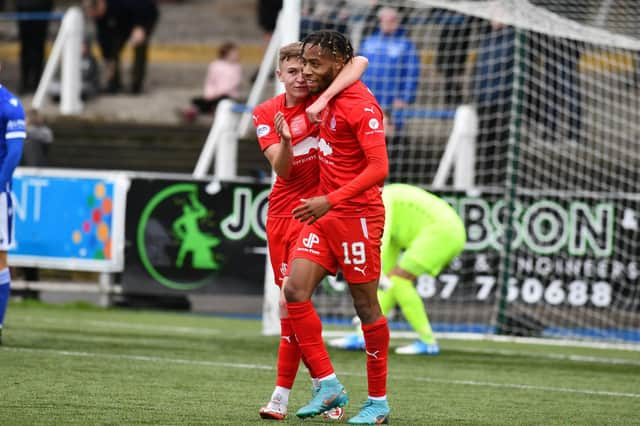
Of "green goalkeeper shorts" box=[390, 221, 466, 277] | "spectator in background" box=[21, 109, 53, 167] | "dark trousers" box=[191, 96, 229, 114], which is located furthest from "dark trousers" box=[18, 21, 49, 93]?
"green goalkeeper shorts" box=[390, 221, 466, 277]

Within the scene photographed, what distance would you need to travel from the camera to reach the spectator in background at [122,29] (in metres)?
21.5

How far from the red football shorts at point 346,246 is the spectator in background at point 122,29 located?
48.4ft

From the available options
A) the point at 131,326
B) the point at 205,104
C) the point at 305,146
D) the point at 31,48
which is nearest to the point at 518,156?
the point at 131,326

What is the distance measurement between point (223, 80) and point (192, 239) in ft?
17.6

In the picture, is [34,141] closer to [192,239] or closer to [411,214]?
[192,239]

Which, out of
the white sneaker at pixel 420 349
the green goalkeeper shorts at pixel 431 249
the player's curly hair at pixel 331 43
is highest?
the player's curly hair at pixel 331 43

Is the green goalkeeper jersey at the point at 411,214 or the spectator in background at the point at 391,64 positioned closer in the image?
the green goalkeeper jersey at the point at 411,214

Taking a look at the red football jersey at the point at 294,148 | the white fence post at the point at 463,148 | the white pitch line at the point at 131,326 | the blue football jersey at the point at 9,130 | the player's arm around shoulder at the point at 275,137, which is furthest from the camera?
Answer: the white fence post at the point at 463,148

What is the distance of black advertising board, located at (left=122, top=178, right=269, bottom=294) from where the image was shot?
15.1 metres

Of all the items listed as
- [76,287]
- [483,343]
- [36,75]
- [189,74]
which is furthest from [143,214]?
[189,74]

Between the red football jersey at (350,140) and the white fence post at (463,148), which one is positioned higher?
the red football jersey at (350,140)

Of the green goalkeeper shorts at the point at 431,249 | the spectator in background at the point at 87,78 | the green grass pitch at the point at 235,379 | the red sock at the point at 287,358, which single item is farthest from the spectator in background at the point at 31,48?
the red sock at the point at 287,358

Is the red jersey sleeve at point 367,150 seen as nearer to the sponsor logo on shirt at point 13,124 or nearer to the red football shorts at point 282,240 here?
the red football shorts at point 282,240

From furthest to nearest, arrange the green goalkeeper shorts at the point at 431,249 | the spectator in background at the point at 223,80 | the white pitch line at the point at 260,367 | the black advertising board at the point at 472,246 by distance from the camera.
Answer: the spectator in background at the point at 223,80 < the black advertising board at the point at 472,246 < the green goalkeeper shorts at the point at 431,249 < the white pitch line at the point at 260,367
